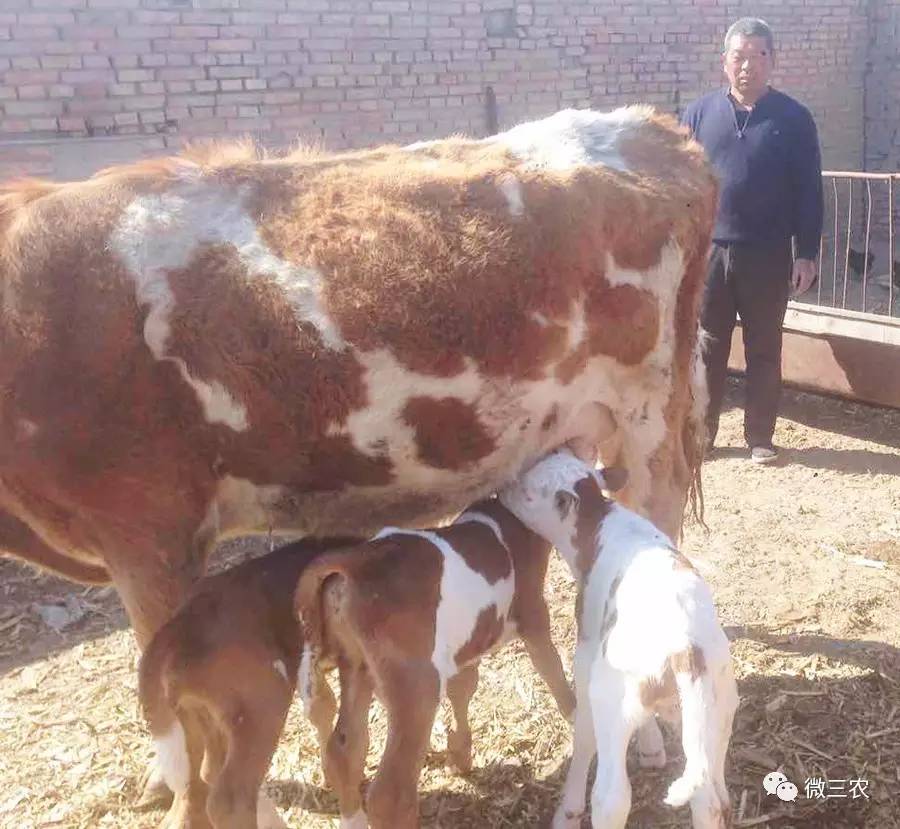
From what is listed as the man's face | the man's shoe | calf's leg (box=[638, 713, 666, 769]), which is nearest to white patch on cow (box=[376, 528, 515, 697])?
calf's leg (box=[638, 713, 666, 769])

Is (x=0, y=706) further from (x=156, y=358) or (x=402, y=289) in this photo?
(x=402, y=289)

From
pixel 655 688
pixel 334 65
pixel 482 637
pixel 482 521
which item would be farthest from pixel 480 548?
pixel 334 65

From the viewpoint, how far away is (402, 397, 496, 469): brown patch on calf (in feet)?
10.5

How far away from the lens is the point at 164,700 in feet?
9.05

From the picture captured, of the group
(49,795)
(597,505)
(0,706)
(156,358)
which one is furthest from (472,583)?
(0,706)

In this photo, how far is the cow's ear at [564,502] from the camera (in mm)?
3119

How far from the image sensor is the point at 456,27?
29.4ft

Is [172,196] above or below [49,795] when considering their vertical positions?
above

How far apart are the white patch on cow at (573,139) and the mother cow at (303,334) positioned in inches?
0.6

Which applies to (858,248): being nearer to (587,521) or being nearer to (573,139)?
(573,139)

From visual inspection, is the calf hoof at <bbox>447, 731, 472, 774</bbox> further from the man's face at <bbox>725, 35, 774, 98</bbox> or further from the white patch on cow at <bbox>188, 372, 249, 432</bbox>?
the man's face at <bbox>725, 35, 774, 98</bbox>

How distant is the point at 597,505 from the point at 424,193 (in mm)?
1206

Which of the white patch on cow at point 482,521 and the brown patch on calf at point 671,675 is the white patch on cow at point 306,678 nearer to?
the white patch on cow at point 482,521

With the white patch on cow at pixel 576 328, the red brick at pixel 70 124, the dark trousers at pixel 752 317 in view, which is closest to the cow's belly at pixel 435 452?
the white patch on cow at pixel 576 328
